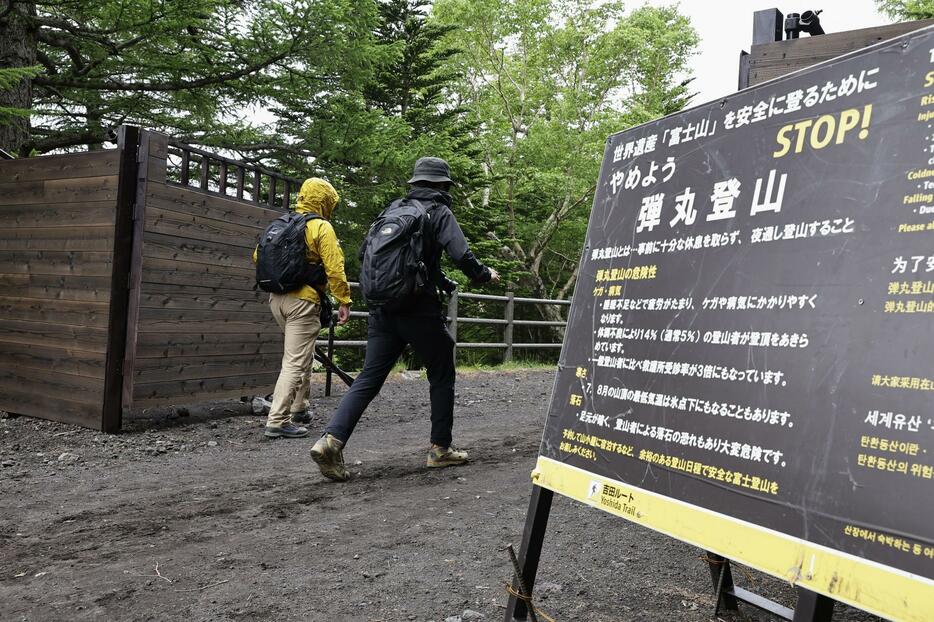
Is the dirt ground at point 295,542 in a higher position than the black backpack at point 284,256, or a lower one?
lower

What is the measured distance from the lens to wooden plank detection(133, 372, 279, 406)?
225 inches

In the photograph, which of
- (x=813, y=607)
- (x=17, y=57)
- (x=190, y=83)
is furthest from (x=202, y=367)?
(x=813, y=607)

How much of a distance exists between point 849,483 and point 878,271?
1.53ft

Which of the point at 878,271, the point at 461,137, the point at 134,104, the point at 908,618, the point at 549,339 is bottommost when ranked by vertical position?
the point at 549,339

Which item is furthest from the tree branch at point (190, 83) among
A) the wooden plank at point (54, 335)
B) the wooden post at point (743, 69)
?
the wooden post at point (743, 69)

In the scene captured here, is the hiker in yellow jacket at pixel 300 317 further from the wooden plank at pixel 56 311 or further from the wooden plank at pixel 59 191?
the wooden plank at pixel 59 191

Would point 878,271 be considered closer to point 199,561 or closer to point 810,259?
point 810,259

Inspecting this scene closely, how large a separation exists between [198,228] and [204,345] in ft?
3.38

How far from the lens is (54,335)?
5844 mm

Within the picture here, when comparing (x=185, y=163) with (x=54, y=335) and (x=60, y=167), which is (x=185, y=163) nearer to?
(x=60, y=167)

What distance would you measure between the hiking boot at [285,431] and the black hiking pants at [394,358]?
1506 millimetres

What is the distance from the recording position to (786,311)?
1729mm

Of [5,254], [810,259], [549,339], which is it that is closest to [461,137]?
[549,339]

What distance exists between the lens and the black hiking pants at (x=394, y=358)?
434 cm
